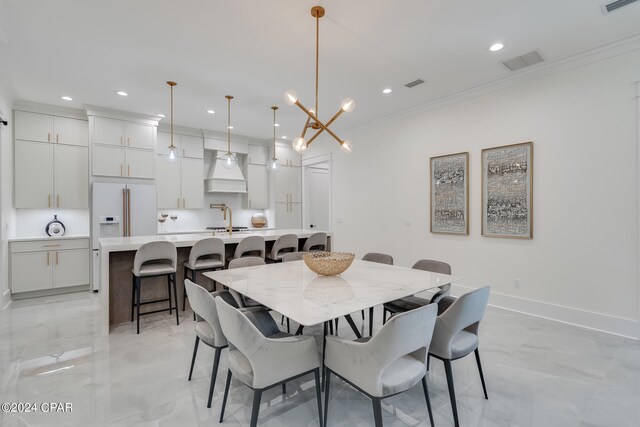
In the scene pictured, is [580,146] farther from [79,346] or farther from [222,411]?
[79,346]

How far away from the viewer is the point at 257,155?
676 centimetres

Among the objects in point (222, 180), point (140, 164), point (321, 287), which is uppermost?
point (140, 164)

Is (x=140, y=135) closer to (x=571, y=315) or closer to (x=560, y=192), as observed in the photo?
(x=560, y=192)

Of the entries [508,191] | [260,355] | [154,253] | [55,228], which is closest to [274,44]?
[154,253]

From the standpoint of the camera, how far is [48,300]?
4258 mm

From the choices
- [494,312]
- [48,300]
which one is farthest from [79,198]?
[494,312]

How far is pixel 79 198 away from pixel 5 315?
185 centimetres

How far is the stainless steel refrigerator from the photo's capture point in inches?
181

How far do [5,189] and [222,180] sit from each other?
309 centimetres

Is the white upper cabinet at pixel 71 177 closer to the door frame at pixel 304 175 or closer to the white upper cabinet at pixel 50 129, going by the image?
the white upper cabinet at pixel 50 129

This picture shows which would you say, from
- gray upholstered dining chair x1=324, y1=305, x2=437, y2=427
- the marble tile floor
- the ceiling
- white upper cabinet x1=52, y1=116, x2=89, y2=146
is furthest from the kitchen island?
gray upholstered dining chair x1=324, y1=305, x2=437, y2=427

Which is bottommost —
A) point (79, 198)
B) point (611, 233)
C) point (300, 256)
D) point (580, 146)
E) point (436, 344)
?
point (436, 344)
